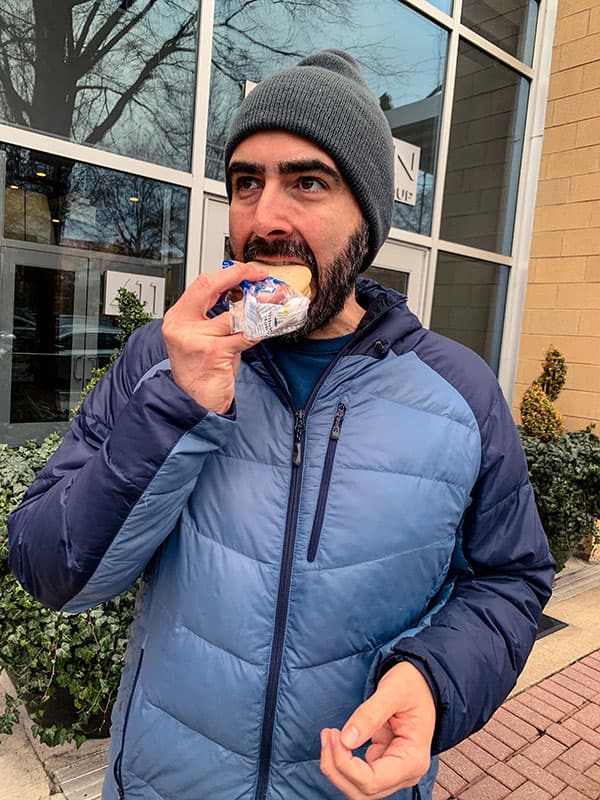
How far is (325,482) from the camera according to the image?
1.15 m

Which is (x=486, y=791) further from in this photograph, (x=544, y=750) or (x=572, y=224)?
(x=572, y=224)

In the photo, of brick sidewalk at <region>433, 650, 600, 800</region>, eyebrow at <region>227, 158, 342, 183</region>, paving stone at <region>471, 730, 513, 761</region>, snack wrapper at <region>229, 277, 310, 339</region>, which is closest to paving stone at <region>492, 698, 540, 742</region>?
brick sidewalk at <region>433, 650, 600, 800</region>

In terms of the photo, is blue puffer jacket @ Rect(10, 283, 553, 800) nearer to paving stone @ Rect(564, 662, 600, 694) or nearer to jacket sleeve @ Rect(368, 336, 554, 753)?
jacket sleeve @ Rect(368, 336, 554, 753)

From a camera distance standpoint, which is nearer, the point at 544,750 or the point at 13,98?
the point at 544,750

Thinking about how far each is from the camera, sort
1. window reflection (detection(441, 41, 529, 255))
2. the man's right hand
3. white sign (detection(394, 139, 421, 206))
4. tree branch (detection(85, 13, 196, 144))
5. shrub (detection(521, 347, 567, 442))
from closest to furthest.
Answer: the man's right hand < tree branch (detection(85, 13, 196, 144)) < shrub (detection(521, 347, 567, 442)) < white sign (detection(394, 139, 421, 206)) < window reflection (detection(441, 41, 529, 255))

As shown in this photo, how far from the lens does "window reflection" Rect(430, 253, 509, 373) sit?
235 inches

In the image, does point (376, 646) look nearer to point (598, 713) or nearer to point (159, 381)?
point (159, 381)

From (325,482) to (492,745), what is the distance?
94.5 inches

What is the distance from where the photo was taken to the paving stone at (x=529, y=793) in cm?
250

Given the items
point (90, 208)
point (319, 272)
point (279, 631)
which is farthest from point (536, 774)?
point (90, 208)

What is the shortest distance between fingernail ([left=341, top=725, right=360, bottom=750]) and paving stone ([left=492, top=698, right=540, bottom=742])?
8.37 ft

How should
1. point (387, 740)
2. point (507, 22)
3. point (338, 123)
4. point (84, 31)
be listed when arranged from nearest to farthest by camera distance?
point (387, 740) < point (338, 123) < point (84, 31) < point (507, 22)

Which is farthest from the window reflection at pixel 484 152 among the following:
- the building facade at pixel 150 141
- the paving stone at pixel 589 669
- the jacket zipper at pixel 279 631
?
the jacket zipper at pixel 279 631

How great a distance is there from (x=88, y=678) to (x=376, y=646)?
157 centimetres
